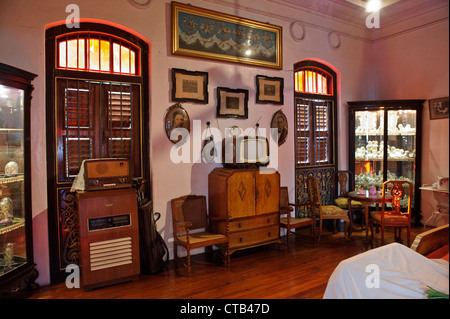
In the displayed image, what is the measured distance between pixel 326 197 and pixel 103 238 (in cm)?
414

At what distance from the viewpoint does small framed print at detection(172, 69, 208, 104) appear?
424 cm

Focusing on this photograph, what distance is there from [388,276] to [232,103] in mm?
3269

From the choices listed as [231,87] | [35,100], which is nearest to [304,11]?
[231,87]

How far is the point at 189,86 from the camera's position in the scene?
433 cm

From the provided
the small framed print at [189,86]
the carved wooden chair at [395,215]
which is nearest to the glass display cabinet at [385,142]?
the carved wooden chair at [395,215]

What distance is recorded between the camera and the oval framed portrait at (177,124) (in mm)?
4184

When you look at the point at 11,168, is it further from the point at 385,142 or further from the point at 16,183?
the point at 385,142

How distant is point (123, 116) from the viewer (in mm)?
4043

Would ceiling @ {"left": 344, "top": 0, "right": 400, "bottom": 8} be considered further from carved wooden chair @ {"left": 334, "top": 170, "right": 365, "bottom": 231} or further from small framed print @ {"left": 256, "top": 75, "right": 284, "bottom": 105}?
carved wooden chair @ {"left": 334, "top": 170, "right": 365, "bottom": 231}

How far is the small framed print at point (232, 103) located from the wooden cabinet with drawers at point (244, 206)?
896 mm

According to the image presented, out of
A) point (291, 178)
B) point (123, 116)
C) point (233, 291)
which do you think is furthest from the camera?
point (291, 178)

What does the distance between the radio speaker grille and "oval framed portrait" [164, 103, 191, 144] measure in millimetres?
1463
